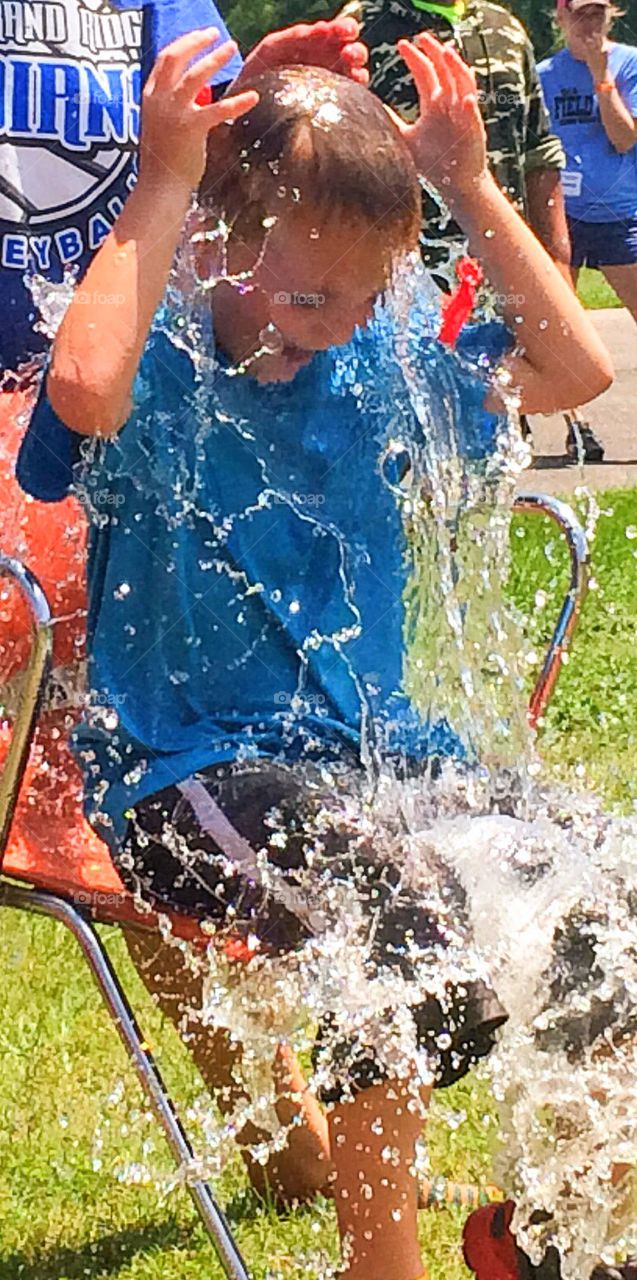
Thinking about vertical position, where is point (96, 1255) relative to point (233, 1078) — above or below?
below

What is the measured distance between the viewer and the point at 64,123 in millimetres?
2949

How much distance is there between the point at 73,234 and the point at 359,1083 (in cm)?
130

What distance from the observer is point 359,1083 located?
7.39 ft

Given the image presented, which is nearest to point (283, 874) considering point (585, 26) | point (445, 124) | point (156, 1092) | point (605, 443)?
point (156, 1092)

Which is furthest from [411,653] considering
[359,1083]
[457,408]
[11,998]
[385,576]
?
[11,998]

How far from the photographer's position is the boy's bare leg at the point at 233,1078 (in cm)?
267

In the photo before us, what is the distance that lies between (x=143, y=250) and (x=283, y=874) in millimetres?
648

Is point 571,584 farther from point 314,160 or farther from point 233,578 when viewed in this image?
point 314,160

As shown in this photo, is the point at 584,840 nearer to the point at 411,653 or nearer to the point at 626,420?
the point at 411,653

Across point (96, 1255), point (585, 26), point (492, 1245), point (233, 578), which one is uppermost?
point (233, 578)

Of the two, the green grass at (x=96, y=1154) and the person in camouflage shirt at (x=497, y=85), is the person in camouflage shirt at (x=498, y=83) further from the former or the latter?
the green grass at (x=96, y=1154)

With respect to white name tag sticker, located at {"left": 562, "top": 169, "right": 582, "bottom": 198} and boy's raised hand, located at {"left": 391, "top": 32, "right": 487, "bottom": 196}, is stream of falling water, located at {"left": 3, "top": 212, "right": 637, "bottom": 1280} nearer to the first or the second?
boy's raised hand, located at {"left": 391, "top": 32, "right": 487, "bottom": 196}

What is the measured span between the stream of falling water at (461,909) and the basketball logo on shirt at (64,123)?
392 mm

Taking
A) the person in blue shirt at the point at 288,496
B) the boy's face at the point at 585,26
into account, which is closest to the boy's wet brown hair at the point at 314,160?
the person in blue shirt at the point at 288,496
